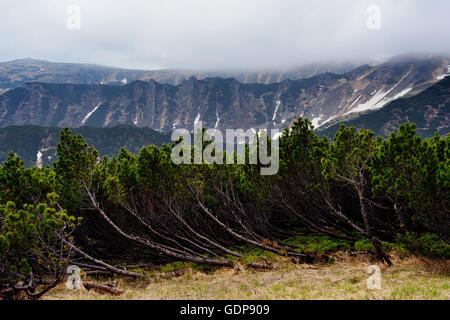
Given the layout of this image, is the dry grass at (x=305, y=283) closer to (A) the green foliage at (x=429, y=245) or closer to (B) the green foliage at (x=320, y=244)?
(A) the green foliage at (x=429, y=245)

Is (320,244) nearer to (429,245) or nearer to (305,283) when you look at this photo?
(429,245)

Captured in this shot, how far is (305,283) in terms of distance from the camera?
11.2 metres

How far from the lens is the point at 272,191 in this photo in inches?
829

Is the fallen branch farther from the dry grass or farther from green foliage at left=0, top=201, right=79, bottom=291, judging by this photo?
green foliage at left=0, top=201, right=79, bottom=291

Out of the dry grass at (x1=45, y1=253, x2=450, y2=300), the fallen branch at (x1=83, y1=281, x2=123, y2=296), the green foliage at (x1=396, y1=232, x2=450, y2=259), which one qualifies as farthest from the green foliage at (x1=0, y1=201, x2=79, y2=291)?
the green foliage at (x1=396, y1=232, x2=450, y2=259)

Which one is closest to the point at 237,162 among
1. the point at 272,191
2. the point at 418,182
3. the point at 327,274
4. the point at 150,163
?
the point at 272,191

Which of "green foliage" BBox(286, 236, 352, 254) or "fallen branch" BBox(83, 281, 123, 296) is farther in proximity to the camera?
"green foliage" BBox(286, 236, 352, 254)

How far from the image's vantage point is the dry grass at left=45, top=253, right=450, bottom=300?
29.3ft

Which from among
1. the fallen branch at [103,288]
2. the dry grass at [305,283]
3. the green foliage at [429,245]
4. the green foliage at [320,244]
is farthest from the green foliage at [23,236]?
the green foliage at [429,245]

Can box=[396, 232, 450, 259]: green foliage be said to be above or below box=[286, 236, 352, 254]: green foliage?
above

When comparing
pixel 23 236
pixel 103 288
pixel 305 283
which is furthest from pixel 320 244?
pixel 23 236
